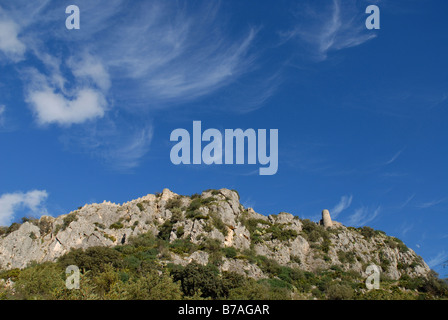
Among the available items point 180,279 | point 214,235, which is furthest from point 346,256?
point 180,279

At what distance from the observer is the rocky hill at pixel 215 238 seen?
2721 inches

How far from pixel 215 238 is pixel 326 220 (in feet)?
140

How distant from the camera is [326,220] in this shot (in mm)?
100062

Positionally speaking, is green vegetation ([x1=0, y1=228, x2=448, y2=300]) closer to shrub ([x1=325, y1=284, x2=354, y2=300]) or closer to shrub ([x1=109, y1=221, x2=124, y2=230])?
shrub ([x1=325, y1=284, x2=354, y2=300])

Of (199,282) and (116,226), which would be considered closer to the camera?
(199,282)

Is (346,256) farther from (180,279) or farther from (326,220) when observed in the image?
(180,279)

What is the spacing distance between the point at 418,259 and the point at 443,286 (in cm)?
1954

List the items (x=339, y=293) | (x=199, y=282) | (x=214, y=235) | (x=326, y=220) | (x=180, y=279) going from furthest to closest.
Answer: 1. (x=326, y=220)
2. (x=214, y=235)
3. (x=339, y=293)
4. (x=180, y=279)
5. (x=199, y=282)

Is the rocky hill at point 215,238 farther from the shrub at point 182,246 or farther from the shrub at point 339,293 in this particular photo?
the shrub at point 339,293
